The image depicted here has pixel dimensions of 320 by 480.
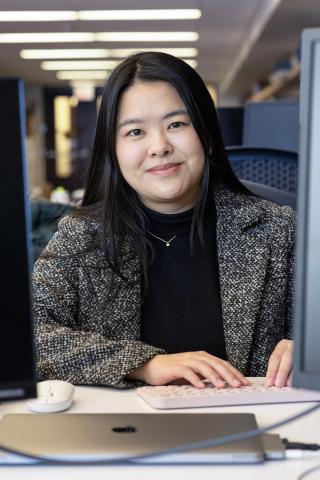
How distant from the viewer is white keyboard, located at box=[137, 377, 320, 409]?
963 mm

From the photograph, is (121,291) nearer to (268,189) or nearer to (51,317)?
(51,317)

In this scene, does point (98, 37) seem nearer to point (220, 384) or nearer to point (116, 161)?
point (116, 161)

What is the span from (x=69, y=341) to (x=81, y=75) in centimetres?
1088

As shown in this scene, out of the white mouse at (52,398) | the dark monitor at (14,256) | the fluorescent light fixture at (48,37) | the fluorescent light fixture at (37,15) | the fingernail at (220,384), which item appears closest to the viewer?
the dark monitor at (14,256)

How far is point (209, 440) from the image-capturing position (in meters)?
0.80

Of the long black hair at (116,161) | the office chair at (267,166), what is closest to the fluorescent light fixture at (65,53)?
the office chair at (267,166)

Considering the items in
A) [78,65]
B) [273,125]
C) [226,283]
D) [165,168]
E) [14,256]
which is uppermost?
[78,65]

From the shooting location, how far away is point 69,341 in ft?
3.81

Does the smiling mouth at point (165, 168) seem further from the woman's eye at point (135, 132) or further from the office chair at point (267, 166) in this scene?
the office chair at point (267, 166)

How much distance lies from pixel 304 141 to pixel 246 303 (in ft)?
2.43

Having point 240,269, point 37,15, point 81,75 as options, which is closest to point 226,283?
point 240,269

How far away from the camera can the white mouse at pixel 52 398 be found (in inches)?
36.6

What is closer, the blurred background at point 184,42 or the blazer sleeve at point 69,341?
the blazer sleeve at point 69,341

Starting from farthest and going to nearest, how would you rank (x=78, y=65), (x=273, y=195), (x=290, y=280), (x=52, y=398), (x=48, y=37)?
1. (x=78, y=65)
2. (x=48, y=37)
3. (x=273, y=195)
4. (x=290, y=280)
5. (x=52, y=398)
